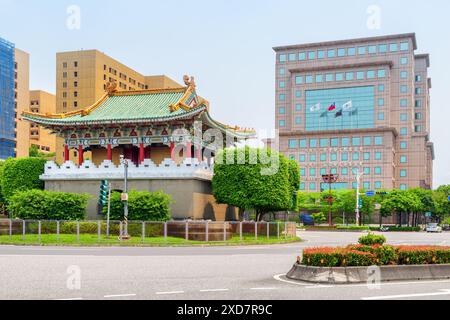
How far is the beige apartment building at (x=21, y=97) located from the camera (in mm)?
130988

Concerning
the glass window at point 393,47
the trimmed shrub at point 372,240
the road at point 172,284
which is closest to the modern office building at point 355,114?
the glass window at point 393,47

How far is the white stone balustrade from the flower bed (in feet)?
94.6

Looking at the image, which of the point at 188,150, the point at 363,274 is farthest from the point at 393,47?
the point at 363,274

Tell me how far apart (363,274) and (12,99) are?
410 feet

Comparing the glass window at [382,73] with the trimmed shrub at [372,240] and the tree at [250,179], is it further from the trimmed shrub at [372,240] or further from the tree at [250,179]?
the trimmed shrub at [372,240]

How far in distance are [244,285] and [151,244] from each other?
2046 centimetres

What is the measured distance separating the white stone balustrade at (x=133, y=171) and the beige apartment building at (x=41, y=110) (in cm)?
10312

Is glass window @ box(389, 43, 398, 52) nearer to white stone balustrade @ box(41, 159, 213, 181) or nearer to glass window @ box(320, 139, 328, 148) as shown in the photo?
glass window @ box(320, 139, 328, 148)

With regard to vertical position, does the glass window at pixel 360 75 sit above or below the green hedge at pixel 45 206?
above

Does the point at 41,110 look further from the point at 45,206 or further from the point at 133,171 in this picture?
the point at 45,206

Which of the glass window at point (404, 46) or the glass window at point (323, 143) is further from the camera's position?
the glass window at point (323, 143)

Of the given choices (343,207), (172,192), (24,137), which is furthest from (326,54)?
(172,192)

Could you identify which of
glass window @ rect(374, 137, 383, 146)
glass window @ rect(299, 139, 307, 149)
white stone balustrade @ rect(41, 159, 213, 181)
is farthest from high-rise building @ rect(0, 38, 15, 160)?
white stone balustrade @ rect(41, 159, 213, 181)

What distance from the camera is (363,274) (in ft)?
53.3
